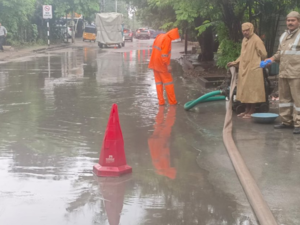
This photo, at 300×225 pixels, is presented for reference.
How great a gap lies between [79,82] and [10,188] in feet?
29.2

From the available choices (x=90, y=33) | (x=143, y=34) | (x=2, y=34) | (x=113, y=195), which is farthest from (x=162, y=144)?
(x=143, y=34)

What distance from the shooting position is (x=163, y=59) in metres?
9.32

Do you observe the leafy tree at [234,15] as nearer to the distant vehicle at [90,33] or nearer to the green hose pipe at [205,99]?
the green hose pipe at [205,99]

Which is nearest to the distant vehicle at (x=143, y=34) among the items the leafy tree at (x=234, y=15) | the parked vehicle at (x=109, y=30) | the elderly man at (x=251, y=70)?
the parked vehicle at (x=109, y=30)

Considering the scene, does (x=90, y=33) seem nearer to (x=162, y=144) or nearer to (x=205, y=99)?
(x=205, y=99)

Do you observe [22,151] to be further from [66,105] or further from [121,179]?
[66,105]

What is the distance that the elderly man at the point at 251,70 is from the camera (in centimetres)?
774

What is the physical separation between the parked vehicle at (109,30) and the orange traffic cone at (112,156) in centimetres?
3277

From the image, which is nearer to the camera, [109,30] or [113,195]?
[113,195]

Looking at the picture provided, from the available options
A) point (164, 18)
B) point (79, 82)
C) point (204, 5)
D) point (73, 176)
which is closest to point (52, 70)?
point (79, 82)

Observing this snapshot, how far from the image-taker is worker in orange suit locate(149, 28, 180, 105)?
9297 millimetres

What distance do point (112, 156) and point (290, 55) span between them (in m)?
3.29

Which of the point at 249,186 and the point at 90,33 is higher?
the point at 90,33

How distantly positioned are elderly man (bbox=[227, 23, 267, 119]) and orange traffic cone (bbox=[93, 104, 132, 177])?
133 inches
